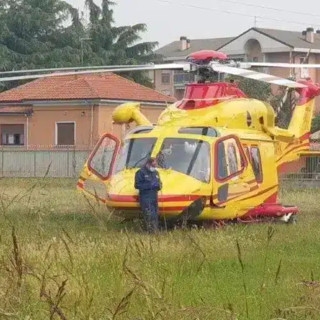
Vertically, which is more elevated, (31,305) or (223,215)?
(31,305)

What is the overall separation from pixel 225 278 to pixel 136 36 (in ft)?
208

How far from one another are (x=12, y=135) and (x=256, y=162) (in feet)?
108

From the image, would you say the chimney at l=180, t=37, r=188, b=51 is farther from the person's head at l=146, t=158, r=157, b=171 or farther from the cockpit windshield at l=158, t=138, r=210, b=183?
the person's head at l=146, t=158, r=157, b=171

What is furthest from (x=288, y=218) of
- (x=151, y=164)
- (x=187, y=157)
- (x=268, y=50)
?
(x=268, y=50)

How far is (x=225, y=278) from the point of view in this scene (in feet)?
33.6

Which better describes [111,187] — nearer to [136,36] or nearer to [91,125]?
[91,125]

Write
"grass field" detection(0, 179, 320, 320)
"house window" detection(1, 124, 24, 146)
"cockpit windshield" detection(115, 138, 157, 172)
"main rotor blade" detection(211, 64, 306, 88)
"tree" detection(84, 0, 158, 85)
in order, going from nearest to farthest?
"grass field" detection(0, 179, 320, 320)
"main rotor blade" detection(211, 64, 306, 88)
"cockpit windshield" detection(115, 138, 157, 172)
"house window" detection(1, 124, 24, 146)
"tree" detection(84, 0, 158, 85)

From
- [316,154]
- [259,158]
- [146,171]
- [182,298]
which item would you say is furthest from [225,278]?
[316,154]

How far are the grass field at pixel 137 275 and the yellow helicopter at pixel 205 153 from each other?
7.50 ft

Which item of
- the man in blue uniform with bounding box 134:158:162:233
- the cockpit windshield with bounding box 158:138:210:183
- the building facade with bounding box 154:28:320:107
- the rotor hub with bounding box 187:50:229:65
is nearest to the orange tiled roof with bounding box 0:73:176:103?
the building facade with bounding box 154:28:320:107

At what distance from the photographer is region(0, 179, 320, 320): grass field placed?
20.3 ft

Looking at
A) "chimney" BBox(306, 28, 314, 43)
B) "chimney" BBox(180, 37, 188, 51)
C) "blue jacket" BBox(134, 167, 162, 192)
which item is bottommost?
"blue jacket" BBox(134, 167, 162, 192)

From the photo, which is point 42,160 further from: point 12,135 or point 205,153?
point 205,153

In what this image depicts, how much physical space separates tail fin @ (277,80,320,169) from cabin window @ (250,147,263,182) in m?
1.32
